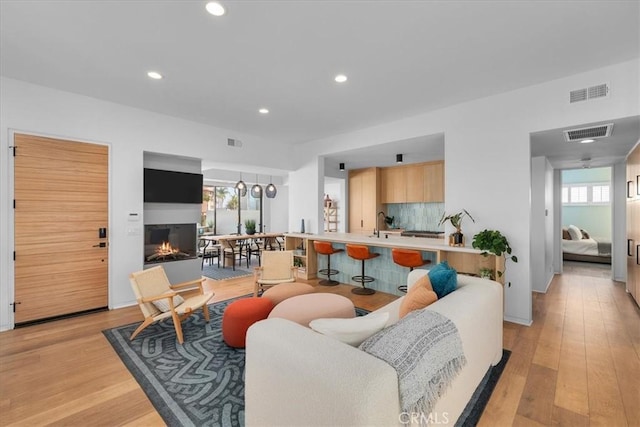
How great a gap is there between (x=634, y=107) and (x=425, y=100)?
213 centimetres

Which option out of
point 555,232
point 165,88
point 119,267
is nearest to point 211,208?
point 119,267

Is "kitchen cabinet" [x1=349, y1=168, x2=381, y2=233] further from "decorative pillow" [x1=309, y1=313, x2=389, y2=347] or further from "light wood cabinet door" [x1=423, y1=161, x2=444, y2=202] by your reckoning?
"decorative pillow" [x1=309, y1=313, x2=389, y2=347]

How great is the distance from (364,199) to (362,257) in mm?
3835

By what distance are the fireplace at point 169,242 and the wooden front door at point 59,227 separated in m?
0.76

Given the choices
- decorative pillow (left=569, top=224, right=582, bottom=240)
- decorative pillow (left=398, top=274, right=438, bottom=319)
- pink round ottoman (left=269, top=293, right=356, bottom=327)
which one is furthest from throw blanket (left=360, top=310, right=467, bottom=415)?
decorative pillow (left=569, top=224, right=582, bottom=240)

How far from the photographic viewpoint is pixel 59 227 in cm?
376

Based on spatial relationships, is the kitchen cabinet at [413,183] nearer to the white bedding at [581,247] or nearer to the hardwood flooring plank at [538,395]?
the white bedding at [581,247]

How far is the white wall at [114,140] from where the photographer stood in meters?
3.42

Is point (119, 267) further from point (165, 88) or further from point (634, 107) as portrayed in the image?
point (634, 107)

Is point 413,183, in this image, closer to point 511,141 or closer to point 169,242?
point 511,141

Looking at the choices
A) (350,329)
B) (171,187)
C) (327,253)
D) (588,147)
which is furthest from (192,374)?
(588,147)

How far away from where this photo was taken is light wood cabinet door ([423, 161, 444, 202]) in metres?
7.01

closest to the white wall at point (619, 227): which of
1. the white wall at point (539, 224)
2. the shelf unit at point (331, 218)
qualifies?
the white wall at point (539, 224)

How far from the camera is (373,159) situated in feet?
22.4
